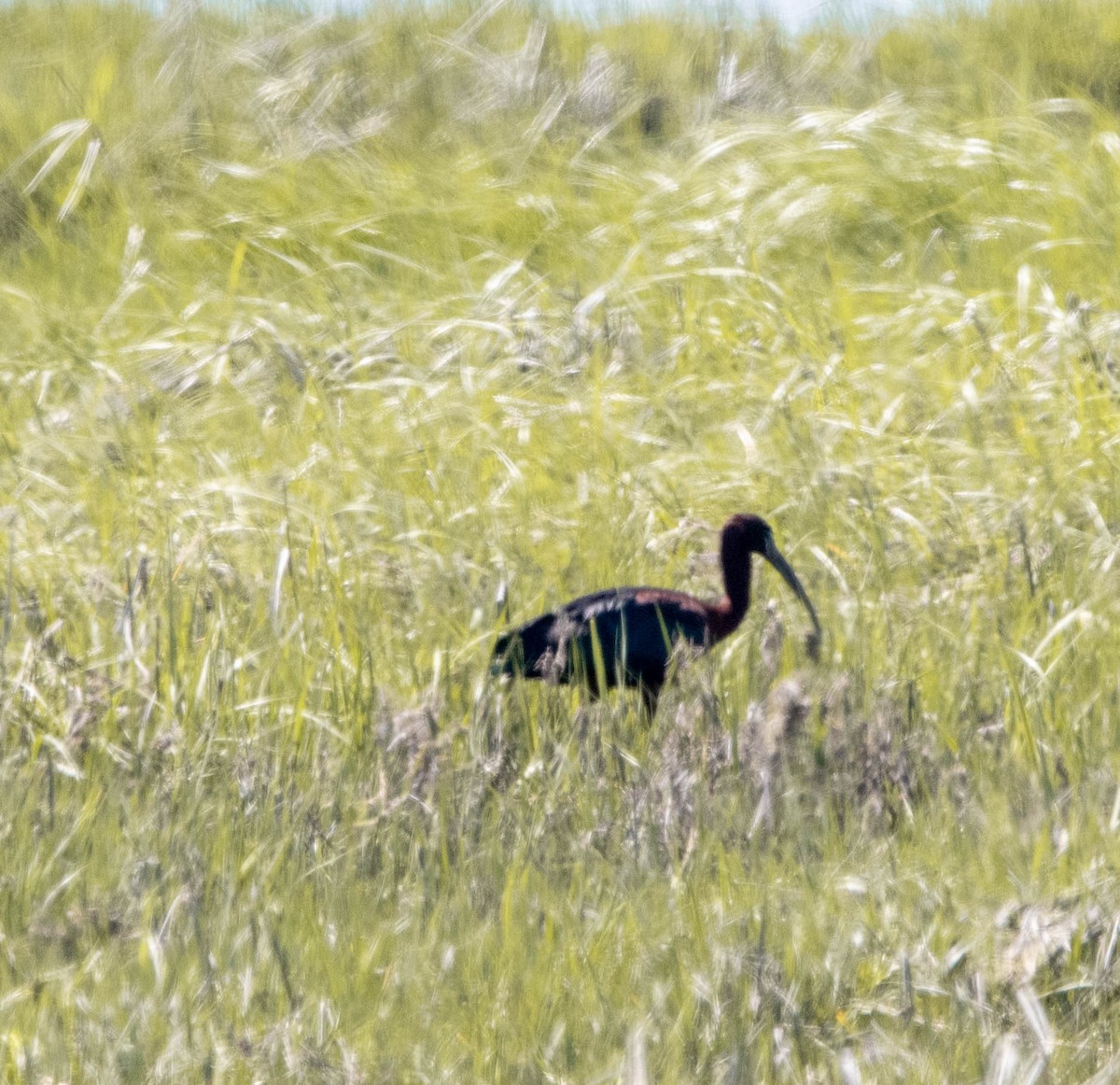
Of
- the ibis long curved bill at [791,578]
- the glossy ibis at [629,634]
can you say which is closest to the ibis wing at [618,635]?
the glossy ibis at [629,634]

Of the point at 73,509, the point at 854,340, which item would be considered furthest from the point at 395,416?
the point at 854,340

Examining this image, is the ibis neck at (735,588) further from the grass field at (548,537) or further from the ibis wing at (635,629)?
the ibis wing at (635,629)

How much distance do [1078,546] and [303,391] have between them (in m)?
2.55

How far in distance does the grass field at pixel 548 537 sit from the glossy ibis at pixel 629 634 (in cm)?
9

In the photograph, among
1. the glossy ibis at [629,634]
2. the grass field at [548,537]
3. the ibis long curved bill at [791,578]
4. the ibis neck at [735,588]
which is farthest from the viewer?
the ibis neck at [735,588]

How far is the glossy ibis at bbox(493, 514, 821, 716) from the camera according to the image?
409 cm

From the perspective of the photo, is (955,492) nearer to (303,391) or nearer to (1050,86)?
(303,391)

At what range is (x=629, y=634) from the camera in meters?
4.16

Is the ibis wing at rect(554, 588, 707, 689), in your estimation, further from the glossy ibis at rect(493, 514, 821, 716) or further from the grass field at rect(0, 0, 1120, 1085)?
the grass field at rect(0, 0, 1120, 1085)

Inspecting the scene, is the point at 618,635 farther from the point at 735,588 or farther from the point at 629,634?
the point at 735,588

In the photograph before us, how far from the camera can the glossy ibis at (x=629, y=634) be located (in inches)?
161

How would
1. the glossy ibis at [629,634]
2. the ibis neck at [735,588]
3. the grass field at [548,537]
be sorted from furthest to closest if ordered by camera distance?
the ibis neck at [735,588] < the glossy ibis at [629,634] < the grass field at [548,537]

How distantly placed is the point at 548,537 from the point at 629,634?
1.00 meters

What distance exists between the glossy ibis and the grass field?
86 millimetres
